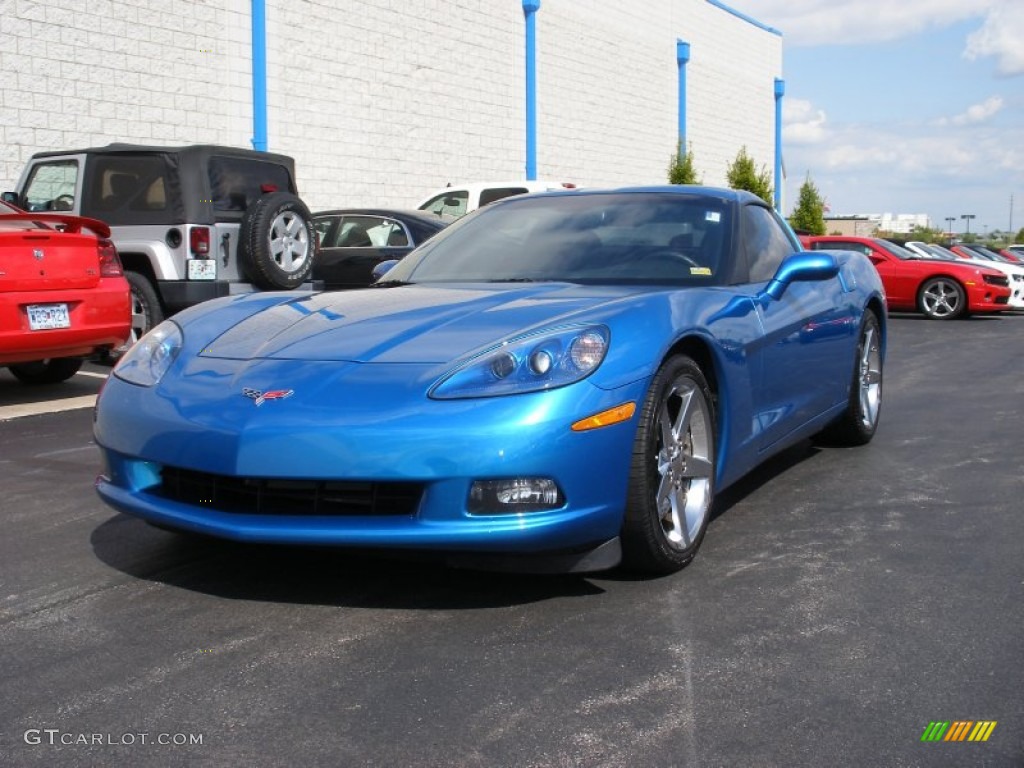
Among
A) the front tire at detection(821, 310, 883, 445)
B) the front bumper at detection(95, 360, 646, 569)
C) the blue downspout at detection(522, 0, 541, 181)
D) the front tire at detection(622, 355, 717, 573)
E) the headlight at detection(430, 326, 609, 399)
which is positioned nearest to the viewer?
the front bumper at detection(95, 360, 646, 569)

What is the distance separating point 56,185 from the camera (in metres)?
10.3

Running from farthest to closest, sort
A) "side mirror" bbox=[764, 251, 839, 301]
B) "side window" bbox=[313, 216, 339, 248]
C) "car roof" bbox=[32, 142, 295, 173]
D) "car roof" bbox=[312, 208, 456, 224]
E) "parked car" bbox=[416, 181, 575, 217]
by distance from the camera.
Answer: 1. "parked car" bbox=[416, 181, 575, 217]
2. "side window" bbox=[313, 216, 339, 248]
3. "car roof" bbox=[312, 208, 456, 224]
4. "car roof" bbox=[32, 142, 295, 173]
5. "side mirror" bbox=[764, 251, 839, 301]

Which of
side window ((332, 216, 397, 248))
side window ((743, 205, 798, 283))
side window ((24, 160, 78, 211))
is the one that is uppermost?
side window ((24, 160, 78, 211))

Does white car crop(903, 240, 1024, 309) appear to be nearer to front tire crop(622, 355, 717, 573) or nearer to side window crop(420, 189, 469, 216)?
side window crop(420, 189, 469, 216)

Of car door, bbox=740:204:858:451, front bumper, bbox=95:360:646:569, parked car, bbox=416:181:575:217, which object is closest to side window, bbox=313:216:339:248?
parked car, bbox=416:181:575:217

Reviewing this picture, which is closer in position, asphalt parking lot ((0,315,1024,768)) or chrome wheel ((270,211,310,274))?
asphalt parking lot ((0,315,1024,768))

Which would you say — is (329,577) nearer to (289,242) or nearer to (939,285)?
(289,242)

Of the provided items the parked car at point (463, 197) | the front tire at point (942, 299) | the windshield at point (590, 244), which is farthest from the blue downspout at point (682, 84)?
the windshield at point (590, 244)

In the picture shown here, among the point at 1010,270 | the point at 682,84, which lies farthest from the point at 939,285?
the point at 682,84

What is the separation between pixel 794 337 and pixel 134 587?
2.73 metres

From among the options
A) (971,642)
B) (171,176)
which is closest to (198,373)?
(971,642)

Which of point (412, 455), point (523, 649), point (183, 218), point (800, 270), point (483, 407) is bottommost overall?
point (523, 649)

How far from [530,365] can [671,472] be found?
70cm

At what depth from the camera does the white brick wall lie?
15.0 meters
